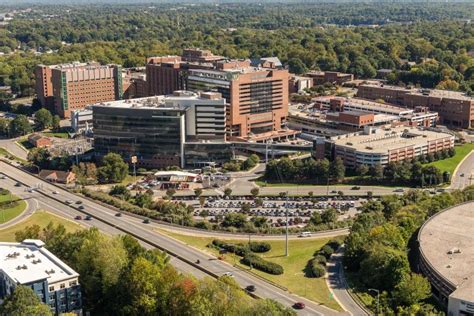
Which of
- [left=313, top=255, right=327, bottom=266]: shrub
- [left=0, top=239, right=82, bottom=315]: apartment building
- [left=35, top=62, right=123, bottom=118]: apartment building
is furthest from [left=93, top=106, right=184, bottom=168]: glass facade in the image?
[left=0, top=239, right=82, bottom=315]: apartment building

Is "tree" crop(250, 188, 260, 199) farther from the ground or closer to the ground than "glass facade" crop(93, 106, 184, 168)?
closer to the ground

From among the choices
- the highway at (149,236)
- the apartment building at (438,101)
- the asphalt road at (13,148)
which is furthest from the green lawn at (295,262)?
the apartment building at (438,101)

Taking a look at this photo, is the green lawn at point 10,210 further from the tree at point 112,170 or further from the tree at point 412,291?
the tree at point 412,291

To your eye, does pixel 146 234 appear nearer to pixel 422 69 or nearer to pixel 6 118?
pixel 6 118

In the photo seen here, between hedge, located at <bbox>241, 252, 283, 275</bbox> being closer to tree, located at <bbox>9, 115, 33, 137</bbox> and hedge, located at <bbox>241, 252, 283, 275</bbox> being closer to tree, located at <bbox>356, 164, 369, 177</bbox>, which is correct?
tree, located at <bbox>356, 164, 369, 177</bbox>

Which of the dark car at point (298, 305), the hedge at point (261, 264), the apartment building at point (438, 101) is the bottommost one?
the dark car at point (298, 305)

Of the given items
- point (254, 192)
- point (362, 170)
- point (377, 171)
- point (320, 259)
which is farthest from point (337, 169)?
point (320, 259)

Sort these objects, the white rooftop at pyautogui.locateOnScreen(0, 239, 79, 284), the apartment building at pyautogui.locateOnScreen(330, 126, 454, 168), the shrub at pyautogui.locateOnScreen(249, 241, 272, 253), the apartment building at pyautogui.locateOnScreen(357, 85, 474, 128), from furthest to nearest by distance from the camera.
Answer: the apartment building at pyautogui.locateOnScreen(357, 85, 474, 128)
the apartment building at pyautogui.locateOnScreen(330, 126, 454, 168)
the shrub at pyautogui.locateOnScreen(249, 241, 272, 253)
the white rooftop at pyautogui.locateOnScreen(0, 239, 79, 284)
